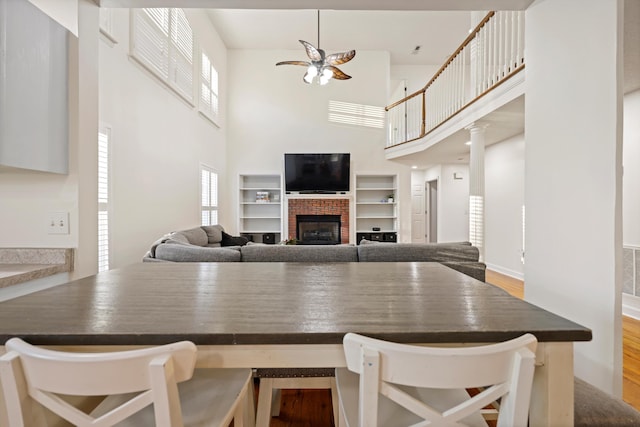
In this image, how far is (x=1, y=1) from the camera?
1301mm

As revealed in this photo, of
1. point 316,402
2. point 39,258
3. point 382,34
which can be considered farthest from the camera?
point 382,34

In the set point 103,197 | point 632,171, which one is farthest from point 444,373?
point 632,171

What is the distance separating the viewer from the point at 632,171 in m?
3.14

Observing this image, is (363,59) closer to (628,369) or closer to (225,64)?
(225,64)

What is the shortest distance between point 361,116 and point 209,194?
3873 millimetres

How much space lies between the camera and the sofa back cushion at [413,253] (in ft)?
8.68

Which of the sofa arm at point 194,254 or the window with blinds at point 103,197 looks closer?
the sofa arm at point 194,254

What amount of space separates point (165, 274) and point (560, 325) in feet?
4.97

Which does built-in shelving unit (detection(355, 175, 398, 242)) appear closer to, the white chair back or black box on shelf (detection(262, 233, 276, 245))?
black box on shelf (detection(262, 233, 276, 245))

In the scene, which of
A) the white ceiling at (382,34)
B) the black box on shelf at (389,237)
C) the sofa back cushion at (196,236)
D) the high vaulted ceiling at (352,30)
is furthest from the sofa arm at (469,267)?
the high vaulted ceiling at (352,30)

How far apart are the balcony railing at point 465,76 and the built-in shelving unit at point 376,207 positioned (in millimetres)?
960

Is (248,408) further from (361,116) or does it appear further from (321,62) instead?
(361,116)

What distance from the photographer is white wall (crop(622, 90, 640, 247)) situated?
3.10 metres

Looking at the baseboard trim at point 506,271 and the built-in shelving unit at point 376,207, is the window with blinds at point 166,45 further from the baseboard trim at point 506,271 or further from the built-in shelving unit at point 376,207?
the baseboard trim at point 506,271
